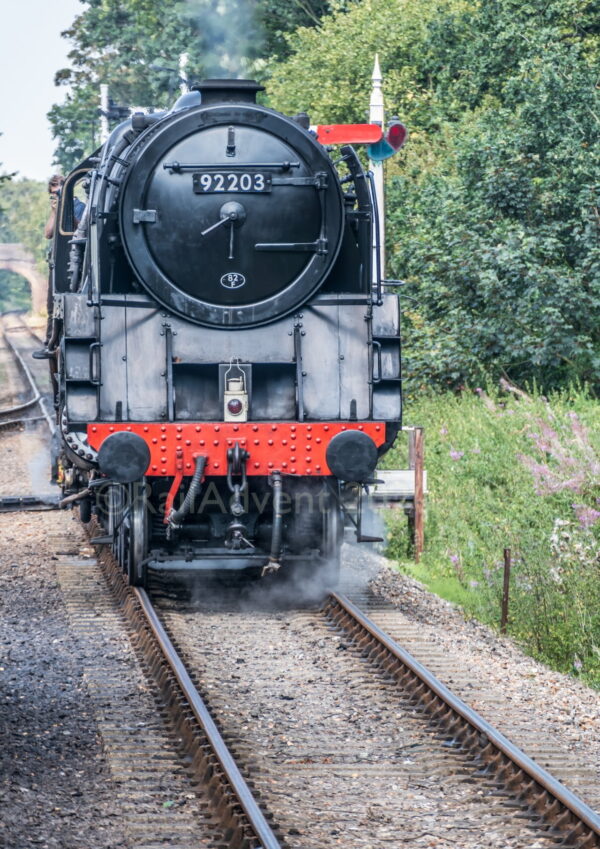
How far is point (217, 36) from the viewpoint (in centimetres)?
1878

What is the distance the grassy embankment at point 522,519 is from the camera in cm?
892

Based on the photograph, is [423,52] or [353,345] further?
[423,52]

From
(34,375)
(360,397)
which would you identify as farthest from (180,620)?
(34,375)

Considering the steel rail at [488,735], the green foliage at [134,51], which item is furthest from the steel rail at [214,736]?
the green foliage at [134,51]

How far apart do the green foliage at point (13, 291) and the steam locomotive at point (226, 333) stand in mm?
95859

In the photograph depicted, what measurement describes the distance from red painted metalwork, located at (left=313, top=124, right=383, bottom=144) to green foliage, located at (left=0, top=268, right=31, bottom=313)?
313ft

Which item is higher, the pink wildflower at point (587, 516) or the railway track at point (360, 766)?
the pink wildflower at point (587, 516)

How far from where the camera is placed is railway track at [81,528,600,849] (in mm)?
5164

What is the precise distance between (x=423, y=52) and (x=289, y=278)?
20944mm

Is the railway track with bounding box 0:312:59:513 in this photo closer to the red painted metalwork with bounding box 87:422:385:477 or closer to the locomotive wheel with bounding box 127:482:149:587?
the locomotive wheel with bounding box 127:482:149:587

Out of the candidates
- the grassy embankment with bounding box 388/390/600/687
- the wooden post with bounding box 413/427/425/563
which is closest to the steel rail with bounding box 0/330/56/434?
the grassy embankment with bounding box 388/390/600/687

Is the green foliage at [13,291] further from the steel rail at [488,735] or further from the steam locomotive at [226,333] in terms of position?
the steel rail at [488,735]

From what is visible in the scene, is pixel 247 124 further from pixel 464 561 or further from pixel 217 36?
pixel 217 36

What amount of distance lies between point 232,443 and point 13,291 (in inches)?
3864
